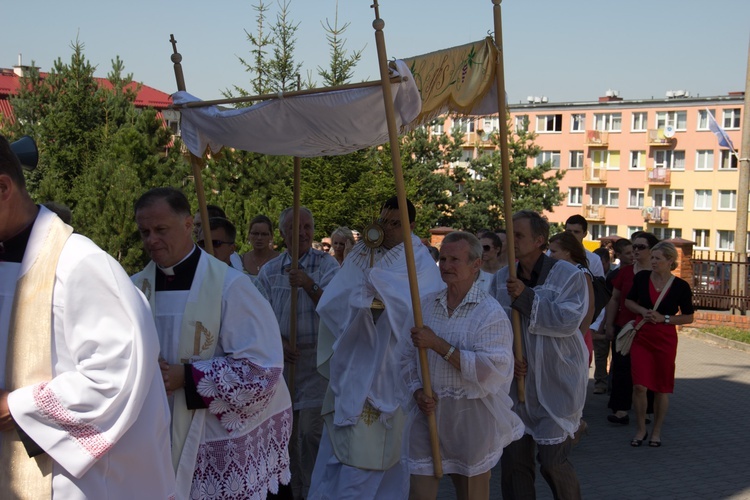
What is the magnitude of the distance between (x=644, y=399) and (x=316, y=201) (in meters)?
9.46

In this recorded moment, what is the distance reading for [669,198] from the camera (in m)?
72.4

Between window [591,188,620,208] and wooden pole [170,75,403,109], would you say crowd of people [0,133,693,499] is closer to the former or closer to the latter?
wooden pole [170,75,403,109]

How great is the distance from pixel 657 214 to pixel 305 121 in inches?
2754

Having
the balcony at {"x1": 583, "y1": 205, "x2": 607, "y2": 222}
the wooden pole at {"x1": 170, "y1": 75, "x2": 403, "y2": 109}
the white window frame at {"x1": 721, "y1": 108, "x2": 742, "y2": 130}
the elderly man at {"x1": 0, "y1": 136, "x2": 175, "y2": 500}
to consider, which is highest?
the white window frame at {"x1": 721, "y1": 108, "x2": 742, "y2": 130}

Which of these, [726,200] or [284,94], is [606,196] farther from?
[284,94]

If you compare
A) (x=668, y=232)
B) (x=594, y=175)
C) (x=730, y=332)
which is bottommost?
(x=668, y=232)

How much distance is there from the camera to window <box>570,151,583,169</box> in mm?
76625

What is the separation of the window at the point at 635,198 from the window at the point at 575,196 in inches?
162

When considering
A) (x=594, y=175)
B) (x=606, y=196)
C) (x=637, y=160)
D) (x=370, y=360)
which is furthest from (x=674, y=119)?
(x=370, y=360)

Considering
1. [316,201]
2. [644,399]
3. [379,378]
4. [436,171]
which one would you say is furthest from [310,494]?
[436,171]

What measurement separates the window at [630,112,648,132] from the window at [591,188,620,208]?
5.12 meters

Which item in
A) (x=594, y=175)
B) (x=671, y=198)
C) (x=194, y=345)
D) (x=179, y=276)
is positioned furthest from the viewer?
(x=594, y=175)

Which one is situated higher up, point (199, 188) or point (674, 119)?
point (674, 119)

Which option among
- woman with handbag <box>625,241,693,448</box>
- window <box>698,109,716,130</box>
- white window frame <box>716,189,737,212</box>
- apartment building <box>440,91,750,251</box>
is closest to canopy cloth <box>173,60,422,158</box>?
woman with handbag <box>625,241,693,448</box>
